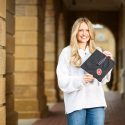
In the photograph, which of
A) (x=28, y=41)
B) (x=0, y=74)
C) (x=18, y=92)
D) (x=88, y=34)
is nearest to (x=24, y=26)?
(x=28, y=41)

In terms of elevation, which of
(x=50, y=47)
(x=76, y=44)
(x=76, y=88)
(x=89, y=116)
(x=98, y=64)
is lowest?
(x=89, y=116)

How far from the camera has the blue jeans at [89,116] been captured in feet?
13.1

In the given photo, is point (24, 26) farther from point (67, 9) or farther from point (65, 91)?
point (67, 9)

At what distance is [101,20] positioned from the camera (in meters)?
29.0

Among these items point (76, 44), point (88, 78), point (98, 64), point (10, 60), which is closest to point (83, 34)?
point (76, 44)

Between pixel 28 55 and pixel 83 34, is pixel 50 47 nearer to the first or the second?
pixel 28 55

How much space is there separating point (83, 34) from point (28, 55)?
8.54m

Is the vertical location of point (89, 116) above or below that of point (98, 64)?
below

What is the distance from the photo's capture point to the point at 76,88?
4.02m

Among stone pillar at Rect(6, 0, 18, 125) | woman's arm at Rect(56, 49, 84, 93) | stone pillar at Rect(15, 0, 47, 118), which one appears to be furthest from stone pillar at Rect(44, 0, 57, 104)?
woman's arm at Rect(56, 49, 84, 93)

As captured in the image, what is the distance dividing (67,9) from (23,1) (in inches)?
595

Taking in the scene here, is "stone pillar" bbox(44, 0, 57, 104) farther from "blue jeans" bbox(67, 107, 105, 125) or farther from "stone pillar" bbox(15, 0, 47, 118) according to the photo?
"blue jeans" bbox(67, 107, 105, 125)

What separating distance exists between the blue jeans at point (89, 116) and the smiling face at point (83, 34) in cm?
59

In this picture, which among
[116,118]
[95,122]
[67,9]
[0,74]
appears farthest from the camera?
[67,9]
